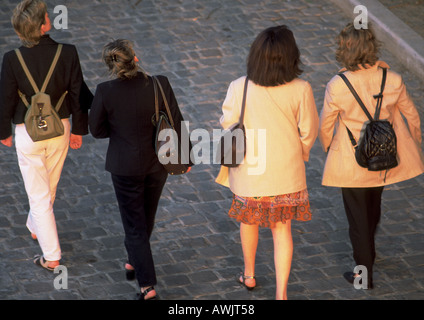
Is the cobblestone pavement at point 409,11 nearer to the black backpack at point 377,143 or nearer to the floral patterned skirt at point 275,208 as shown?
the black backpack at point 377,143

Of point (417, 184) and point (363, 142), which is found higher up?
point (363, 142)

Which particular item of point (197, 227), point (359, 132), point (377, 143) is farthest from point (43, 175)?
point (377, 143)

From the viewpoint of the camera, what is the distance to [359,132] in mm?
6047

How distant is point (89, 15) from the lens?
1083 centimetres

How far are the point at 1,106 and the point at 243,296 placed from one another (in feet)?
7.45

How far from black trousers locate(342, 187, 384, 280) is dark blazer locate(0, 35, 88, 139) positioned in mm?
2163

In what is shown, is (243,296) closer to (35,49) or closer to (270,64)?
(270,64)

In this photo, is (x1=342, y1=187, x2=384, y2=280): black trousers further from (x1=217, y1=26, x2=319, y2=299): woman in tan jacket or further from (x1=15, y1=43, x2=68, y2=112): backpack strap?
(x1=15, y1=43, x2=68, y2=112): backpack strap

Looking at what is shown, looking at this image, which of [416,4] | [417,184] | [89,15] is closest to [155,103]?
Result: [417,184]

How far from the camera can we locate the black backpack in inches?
234

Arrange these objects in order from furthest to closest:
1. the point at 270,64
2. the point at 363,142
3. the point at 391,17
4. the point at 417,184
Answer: the point at 391,17, the point at 417,184, the point at 363,142, the point at 270,64

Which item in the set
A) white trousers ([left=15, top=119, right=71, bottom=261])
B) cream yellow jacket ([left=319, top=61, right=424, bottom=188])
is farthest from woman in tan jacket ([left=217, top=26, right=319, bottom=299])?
white trousers ([left=15, top=119, right=71, bottom=261])

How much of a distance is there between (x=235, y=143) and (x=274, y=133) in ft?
0.90

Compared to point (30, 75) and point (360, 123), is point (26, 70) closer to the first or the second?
point (30, 75)
